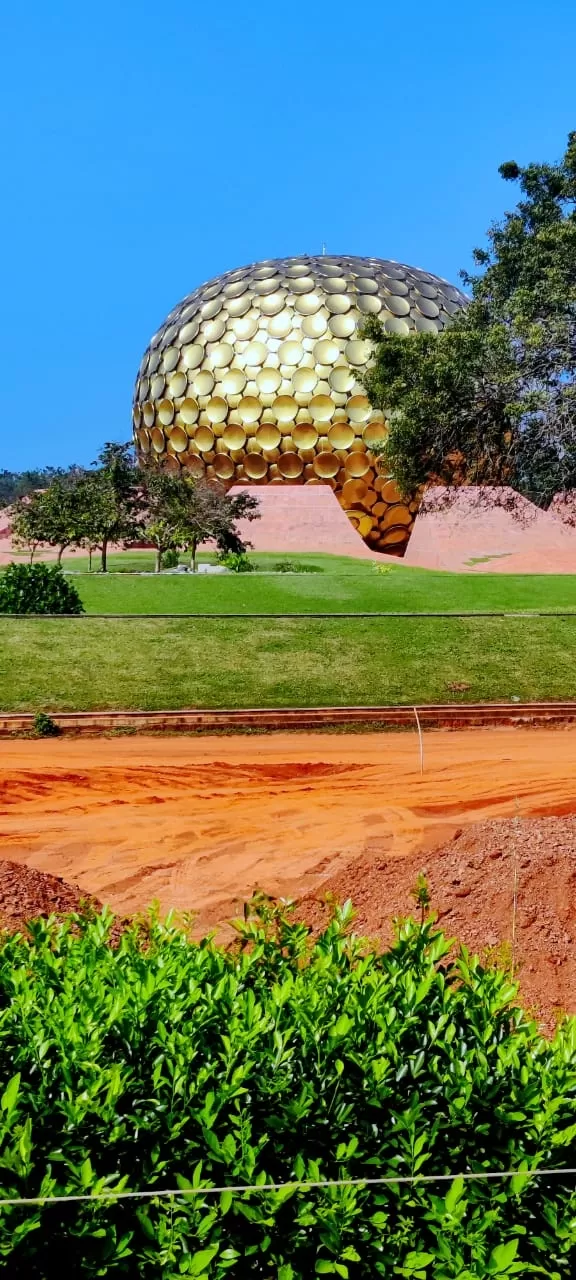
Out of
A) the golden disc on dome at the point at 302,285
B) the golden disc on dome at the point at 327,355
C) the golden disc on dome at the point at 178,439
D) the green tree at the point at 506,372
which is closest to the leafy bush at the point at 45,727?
the green tree at the point at 506,372

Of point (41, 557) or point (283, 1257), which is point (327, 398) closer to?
point (41, 557)

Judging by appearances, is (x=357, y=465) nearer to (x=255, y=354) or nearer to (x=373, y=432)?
(x=373, y=432)

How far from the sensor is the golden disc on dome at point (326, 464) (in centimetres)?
4284

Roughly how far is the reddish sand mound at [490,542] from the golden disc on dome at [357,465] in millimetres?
6302

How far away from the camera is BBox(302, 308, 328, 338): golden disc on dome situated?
4297 cm

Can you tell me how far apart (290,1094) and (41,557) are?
35569 millimetres

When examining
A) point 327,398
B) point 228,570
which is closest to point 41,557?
point 228,570

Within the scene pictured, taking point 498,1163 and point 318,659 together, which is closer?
point 498,1163

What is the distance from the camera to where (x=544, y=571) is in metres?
34.4

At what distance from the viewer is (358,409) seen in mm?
42375

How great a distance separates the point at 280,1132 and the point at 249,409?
4082cm

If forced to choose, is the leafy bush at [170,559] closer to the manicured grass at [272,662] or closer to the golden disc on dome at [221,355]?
the golden disc on dome at [221,355]

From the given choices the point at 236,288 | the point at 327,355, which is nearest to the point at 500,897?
the point at 327,355

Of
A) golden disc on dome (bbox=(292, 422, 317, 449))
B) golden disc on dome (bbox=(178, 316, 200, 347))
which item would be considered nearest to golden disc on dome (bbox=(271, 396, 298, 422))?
golden disc on dome (bbox=(292, 422, 317, 449))
